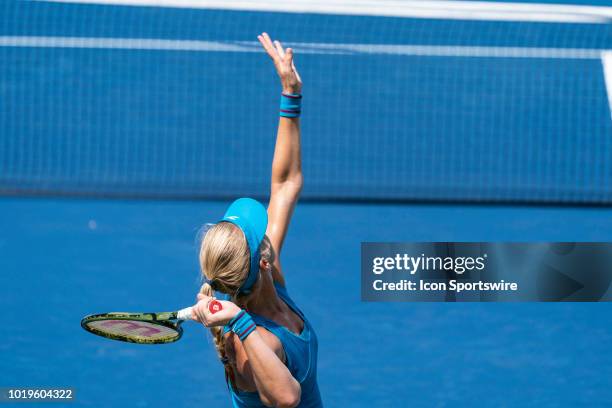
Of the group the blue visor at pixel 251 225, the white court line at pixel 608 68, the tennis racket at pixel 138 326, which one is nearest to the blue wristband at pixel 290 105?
the blue visor at pixel 251 225

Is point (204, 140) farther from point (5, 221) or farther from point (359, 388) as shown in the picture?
point (359, 388)

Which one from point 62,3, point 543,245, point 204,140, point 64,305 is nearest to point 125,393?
point 64,305

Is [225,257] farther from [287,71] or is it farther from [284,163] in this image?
[287,71]

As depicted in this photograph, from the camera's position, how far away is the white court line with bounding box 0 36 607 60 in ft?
28.1

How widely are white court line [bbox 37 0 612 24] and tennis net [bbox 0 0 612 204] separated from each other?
25 mm

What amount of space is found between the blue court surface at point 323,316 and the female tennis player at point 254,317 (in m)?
2.94

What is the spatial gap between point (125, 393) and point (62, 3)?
14.4 feet

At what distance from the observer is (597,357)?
251 inches

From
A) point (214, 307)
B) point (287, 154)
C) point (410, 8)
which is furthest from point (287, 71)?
point (410, 8)

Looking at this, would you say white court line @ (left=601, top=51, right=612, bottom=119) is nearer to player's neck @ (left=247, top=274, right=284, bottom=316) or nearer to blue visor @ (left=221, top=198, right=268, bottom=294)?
player's neck @ (left=247, top=274, right=284, bottom=316)

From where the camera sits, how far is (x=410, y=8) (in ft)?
25.1

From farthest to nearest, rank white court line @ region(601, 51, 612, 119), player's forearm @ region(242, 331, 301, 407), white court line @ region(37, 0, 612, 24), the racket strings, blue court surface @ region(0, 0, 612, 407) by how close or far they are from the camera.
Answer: white court line @ region(601, 51, 612, 119), white court line @ region(37, 0, 612, 24), blue court surface @ region(0, 0, 612, 407), the racket strings, player's forearm @ region(242, 331, 301, 407)

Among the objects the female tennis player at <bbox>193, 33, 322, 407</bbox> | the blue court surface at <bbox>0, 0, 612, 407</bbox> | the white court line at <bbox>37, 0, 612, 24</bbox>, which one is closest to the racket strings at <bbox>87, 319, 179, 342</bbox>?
the female tennis player at <bbox>193, 33, 322, 407</bbox>

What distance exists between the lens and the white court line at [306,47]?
28.1 feet
